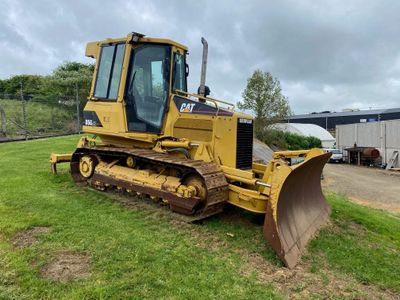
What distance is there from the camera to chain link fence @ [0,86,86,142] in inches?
742

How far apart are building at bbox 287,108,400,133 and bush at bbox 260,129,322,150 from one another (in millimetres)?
14064

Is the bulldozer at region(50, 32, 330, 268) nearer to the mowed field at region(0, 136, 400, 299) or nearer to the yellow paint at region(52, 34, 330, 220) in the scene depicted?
the yellow paint at region(52, 34, 330, 220)

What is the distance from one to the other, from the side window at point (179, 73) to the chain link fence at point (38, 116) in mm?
13712

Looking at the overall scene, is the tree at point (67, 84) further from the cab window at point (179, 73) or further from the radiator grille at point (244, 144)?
the radiator grille at point (244, 144)

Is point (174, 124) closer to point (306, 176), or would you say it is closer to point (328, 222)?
point (306, 176)

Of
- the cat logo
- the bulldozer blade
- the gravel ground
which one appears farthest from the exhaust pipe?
the gravel ground

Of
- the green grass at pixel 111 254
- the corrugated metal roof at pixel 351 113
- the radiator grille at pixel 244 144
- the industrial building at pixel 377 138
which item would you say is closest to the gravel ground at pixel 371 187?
the industrial building at pixel 377 138

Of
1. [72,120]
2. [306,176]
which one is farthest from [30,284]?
[72,120]

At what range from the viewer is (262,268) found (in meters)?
4.50

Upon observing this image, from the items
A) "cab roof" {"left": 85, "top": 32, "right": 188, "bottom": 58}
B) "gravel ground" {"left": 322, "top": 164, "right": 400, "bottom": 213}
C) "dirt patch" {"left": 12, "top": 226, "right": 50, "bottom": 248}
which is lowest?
"gravel ground" {"left": 322, "top": 164, "right": 400, "bottom": 213}

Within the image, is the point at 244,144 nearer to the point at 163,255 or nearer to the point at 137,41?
the point at 163,255

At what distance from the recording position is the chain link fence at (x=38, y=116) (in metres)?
18.9

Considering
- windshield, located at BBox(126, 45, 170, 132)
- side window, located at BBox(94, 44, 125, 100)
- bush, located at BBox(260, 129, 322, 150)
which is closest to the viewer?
windshield, located at BBox(126, 45, 170, 132)

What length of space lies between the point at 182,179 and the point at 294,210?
1.86 m
